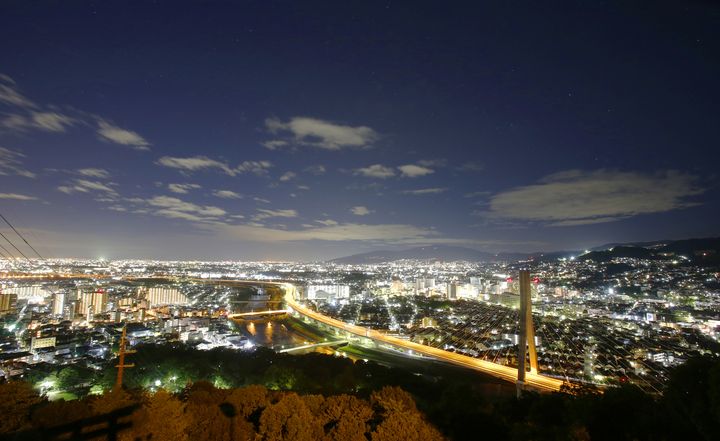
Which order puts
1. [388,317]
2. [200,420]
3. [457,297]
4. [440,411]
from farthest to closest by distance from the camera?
[457,297] < [388,317] < [440,411] < [200,420]

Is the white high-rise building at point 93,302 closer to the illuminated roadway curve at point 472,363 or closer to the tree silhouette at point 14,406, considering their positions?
the illuminated roadway curve at point 472,363

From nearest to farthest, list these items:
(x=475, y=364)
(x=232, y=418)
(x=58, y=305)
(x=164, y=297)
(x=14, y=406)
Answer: (x=14, y=406) → (x=232, y=418) → (x=475, y=364) → (x=58, y=305) → (x=164, y=297)

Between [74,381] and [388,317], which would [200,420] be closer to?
[74,381]

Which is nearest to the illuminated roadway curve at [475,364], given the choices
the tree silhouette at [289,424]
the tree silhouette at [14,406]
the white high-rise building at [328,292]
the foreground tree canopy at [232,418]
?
the foreground tree canopy at [232,418]

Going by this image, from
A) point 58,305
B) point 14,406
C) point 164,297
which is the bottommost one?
point 164,297

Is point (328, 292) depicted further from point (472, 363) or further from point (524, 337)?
point (524, 337)

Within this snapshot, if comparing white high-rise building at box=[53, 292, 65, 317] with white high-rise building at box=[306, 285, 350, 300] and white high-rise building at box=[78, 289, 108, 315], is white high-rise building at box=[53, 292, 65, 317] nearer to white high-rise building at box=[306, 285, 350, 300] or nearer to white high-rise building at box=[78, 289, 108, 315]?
white high-rise building at box=[78, 289, 108, 315]

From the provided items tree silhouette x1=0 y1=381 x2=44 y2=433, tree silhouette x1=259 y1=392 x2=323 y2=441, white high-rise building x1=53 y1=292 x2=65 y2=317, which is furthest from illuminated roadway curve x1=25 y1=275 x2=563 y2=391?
white high-rise building x1=53 y1=292 x2=65 y2=317

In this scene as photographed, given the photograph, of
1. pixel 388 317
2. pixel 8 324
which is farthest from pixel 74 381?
pixel 388 317

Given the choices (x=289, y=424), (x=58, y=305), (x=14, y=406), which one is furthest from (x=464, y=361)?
(x=58, y=305)

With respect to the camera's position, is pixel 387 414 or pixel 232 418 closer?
pixel 387 414

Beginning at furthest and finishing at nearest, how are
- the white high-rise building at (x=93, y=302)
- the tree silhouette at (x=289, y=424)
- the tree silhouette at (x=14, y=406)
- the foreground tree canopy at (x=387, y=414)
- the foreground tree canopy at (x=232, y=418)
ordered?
the white high-rise building at (x=93, y=302)
the tree silhouette at (x=14, y=406)
the tree silhouette at (x=289, y=424)
the foreground tree canopy at (x=387, y=414)
the foreground tree canopy at (x=232, y=418)
